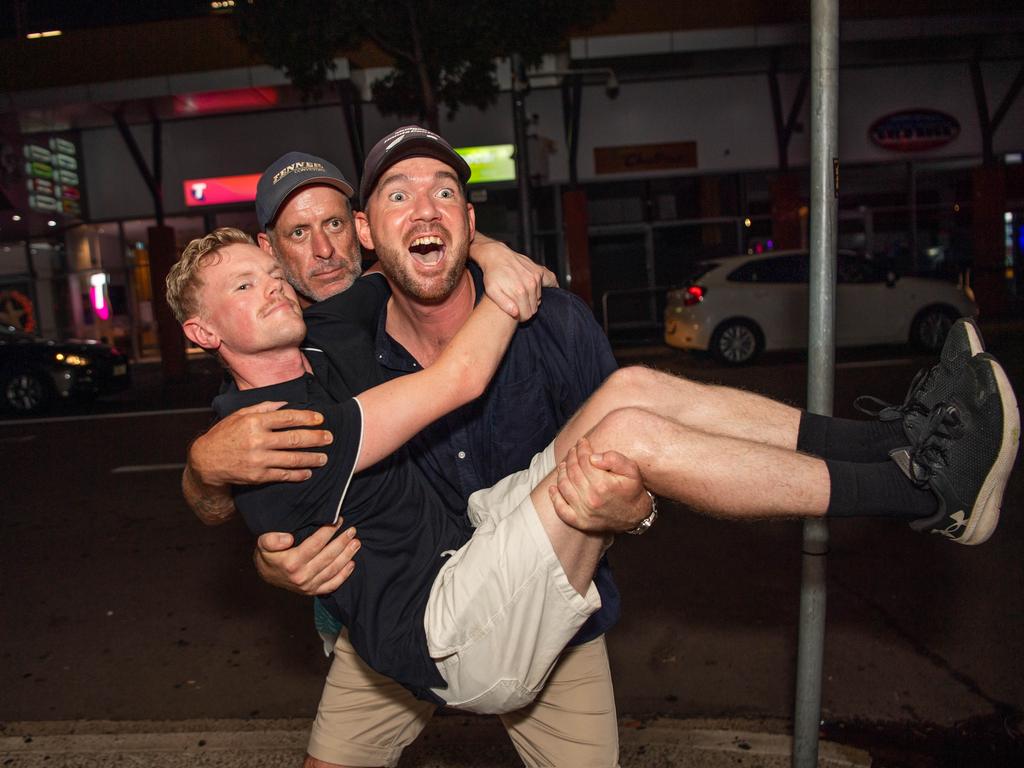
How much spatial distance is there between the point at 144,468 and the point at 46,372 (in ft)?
18.2

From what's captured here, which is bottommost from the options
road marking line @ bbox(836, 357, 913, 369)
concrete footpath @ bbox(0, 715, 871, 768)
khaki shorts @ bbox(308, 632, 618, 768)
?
concrete footpath @ bbox(0, 715, 871, 768)

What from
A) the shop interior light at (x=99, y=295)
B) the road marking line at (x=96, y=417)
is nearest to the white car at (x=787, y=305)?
the road marking line at (x=96, y=417)

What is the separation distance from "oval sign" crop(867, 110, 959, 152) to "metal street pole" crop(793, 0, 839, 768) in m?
18.3

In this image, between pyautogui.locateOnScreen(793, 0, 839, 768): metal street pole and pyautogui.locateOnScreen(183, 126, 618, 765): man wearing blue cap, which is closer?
pyautogui.locateOnScreen(793, 0, 839, 768): metal street pole

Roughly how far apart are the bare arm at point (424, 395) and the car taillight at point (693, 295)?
1042cm

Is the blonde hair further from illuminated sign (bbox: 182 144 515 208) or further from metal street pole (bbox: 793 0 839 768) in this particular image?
illuminated sign (bbox: 182 144 515 208)

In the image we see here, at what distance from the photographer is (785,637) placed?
13.3ft

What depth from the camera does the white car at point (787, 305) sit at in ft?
39.9

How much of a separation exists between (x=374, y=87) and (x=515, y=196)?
5.21 m

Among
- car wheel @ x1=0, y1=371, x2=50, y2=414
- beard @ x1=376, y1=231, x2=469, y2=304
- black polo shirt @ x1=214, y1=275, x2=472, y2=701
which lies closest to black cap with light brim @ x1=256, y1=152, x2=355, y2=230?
beard @ x1=376, y1=231, x2=469, y2=304

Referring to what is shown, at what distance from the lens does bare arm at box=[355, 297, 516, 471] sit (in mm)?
2076

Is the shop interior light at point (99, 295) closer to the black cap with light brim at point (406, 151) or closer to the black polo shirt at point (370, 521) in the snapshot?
the black cap with light brim at point (406, 151)

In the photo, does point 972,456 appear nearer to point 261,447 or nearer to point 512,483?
point 512,483

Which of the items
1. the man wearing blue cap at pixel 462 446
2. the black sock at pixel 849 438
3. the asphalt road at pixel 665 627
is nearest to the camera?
the black sock at pixel 849 438
